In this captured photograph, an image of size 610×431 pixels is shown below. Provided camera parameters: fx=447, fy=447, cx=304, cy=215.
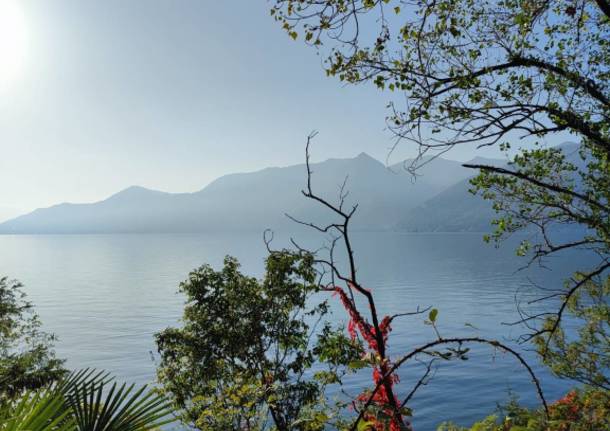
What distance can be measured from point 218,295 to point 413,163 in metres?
14.3

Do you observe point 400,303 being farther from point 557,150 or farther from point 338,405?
point 338,405

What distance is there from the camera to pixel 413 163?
20.9ft

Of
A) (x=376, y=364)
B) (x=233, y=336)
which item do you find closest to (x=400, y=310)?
(x=233, y=336)

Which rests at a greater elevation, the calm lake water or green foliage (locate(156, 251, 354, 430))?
green foliage (locate(156, 251, 354, 430))

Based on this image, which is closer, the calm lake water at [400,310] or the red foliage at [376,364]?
the red foliage at [376,364]

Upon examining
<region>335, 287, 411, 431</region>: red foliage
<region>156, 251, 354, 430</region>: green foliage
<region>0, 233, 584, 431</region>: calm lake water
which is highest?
<region>335, 287, 411, 431</region>: red foliage

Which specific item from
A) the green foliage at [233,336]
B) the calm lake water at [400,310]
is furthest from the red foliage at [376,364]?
the green foliage at [233,336]

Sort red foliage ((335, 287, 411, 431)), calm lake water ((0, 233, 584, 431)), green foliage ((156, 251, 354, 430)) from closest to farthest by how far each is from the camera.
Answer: red foliage ((335, 287, 411, 431)) → green foliage ((156, 251, 354, 430)) → calm lake water ((0, 233, 584, 431))

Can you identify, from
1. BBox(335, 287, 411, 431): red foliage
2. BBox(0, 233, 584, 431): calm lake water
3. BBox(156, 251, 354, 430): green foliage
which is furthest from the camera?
BBox(0, 233, 584, 431): calm lake water

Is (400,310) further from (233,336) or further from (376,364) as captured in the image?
(376,364)

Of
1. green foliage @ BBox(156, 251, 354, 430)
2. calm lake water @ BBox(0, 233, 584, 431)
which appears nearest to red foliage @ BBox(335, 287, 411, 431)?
calm lake water @ BBox(0, 233, 584, 431)

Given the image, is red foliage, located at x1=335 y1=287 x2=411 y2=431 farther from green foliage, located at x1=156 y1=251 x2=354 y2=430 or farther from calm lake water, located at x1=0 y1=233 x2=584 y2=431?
green foliage, located at x1=156 y1=251 x2=354 y2=430

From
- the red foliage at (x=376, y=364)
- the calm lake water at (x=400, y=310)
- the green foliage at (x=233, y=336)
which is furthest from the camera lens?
the calm lake water at (x=400, y=310)

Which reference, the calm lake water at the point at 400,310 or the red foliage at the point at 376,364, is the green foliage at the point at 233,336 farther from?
the red foliage at the point at 376,364
